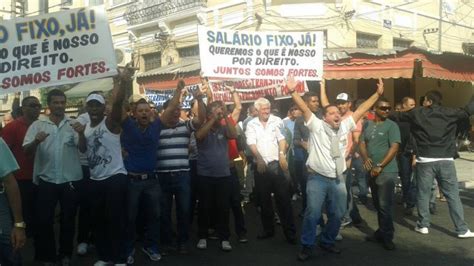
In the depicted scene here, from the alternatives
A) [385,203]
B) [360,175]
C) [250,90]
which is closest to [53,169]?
[385,203]

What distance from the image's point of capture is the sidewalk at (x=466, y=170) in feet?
35.2

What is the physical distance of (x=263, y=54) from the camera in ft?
25.2

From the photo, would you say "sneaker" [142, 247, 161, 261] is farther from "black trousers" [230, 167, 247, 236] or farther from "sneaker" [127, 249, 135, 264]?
"black trousers" [230, 167, 247, 236]

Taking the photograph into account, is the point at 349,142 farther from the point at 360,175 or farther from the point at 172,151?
the point at 172,151

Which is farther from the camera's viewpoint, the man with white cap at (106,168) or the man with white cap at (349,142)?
the man with white cap at (349,142)

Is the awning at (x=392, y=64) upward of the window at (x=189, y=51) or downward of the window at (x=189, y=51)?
downward

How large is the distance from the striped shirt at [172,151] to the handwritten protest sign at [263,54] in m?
1.71

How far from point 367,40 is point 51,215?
42.9ft

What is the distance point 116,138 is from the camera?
511 centimetres

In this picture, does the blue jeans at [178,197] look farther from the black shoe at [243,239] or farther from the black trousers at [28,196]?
the black trousers at [28,196]

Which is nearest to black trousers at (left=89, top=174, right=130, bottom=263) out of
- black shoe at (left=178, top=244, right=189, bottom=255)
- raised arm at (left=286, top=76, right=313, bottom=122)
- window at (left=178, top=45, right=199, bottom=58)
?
black shoe at (left=178, top=244, right=189, bottom=255)

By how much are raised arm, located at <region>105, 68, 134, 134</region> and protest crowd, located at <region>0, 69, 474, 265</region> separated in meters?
0.01

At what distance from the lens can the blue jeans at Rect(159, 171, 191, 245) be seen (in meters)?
5.91

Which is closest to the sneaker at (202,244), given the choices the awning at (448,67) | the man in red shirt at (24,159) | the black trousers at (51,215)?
the black trousers at (51,215)
